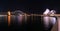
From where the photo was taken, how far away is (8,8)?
16.8m

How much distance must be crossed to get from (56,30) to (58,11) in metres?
13.1

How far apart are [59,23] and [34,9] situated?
13.3m

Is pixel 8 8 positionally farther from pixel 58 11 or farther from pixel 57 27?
pixel 57 27

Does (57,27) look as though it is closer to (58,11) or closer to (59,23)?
(59,23)

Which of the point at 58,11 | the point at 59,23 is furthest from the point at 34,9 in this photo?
the point at 59,23

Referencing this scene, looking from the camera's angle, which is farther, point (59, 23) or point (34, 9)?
point (34, 9)

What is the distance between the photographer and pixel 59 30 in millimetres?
2975

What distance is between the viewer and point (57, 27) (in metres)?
3.06

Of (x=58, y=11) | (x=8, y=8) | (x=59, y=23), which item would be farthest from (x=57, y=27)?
(x=8, y=8)

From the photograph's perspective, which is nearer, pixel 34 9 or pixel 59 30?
pixel 59 30

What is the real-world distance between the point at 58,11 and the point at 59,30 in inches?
516

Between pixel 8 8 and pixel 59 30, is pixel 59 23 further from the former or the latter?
pixel 8 8

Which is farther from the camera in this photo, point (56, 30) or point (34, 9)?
point (34, 9)

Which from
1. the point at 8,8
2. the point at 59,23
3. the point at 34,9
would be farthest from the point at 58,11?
the point at 59,23
